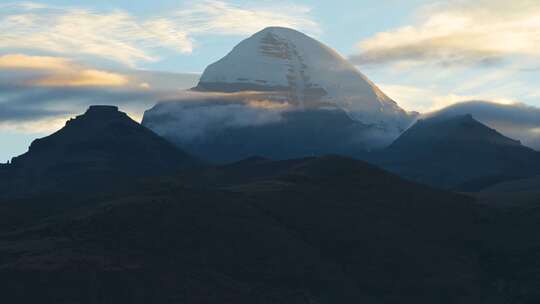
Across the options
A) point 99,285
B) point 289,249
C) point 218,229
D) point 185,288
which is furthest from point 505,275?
point 99,285

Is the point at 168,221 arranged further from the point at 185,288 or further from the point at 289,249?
the point at 185,288

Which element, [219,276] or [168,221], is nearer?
[219,276]

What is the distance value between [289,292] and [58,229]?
152 ft

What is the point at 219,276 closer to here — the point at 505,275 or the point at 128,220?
the point at 128,220

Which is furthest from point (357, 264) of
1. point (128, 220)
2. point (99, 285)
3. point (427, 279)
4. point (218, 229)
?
point (99, 285)

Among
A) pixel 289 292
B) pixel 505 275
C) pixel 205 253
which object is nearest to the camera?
pixel 289 292

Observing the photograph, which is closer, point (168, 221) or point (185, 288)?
point (185, 288)

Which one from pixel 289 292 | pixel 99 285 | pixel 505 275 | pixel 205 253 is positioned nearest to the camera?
pixel 99 285

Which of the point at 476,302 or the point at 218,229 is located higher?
the point at 218,229

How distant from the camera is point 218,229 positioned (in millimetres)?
194625

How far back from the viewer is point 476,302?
181625 millimetres

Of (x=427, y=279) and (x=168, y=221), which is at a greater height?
(x=168, y=221)

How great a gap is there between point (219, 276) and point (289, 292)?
11.5 meters

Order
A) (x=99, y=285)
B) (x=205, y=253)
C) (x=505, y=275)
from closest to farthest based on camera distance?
(x=99, y=285), (x=205, y=253), (x=505, y=275)
